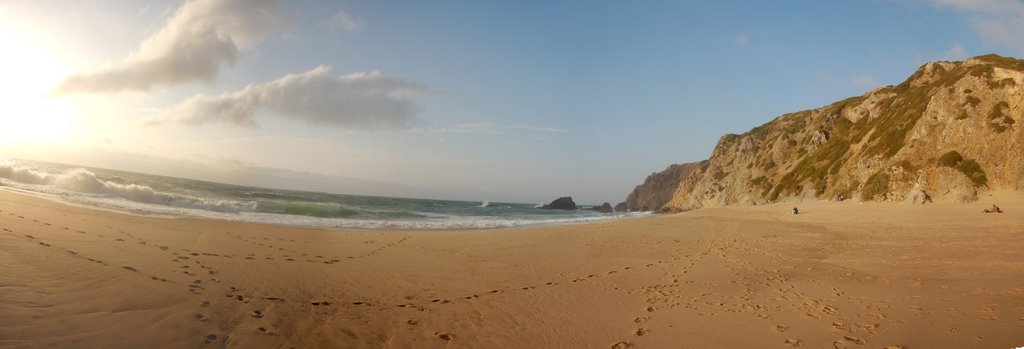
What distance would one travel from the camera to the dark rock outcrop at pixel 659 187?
118 metres

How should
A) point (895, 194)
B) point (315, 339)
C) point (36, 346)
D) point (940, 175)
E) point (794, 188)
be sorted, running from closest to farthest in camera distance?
point (36, 346)
point (315, 339)
point (940, 175)
point (895, 194)
point (794, 188)

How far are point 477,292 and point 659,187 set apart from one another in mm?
121934

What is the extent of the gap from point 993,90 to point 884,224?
2253cm

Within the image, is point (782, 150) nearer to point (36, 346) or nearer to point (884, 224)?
point (884, 224)

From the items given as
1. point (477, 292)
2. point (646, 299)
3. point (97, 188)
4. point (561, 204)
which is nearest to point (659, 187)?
point (561, 204)

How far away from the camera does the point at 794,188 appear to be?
50.1 metres

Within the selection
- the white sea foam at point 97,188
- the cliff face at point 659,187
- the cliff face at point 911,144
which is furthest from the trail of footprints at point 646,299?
the cliff face at point 659,187

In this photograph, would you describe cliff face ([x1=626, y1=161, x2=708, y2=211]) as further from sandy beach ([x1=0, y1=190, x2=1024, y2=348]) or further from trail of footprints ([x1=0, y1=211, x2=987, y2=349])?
trail of footprints ([x1=0, y1=211, x2=987, y2=349])

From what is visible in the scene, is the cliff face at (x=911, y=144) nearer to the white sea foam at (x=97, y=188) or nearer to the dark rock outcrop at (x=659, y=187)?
the dark rock outcrop at (x=659, y=187)

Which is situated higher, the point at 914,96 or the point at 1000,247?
the point at 914,96

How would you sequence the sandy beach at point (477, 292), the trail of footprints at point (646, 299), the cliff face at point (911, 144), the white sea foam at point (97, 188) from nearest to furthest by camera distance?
1. the sandy beach at point (477, 292)
2. the trail of footprints at point (646, 299)
3. the cliff face at point (911, 144)
4. the white sea foam at point (97, 188)

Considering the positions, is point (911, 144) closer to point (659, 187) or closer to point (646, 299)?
point (646, 299)

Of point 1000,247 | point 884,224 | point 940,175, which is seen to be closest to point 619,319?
point 1000,247

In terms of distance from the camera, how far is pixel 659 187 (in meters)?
123
